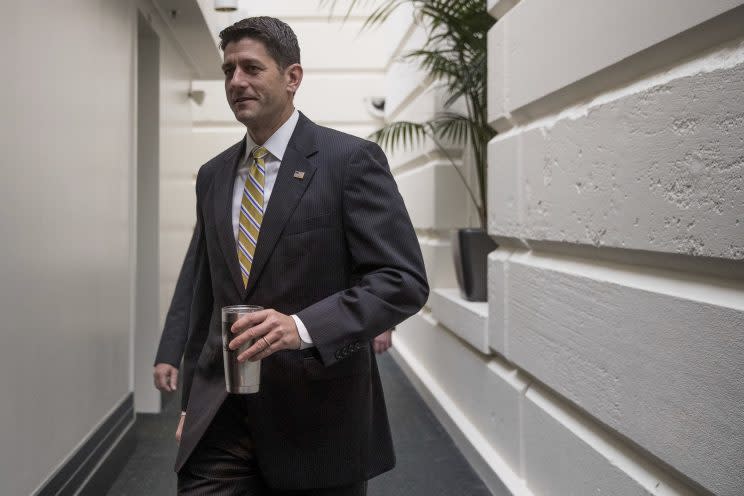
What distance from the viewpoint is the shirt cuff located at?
5.25 feet

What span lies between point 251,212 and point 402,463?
2.43 metres

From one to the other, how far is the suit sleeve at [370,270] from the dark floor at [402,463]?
6.60ft

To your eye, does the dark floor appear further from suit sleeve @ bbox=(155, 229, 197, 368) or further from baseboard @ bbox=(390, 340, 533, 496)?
suit sleeve @ bbox=(155, 229, 197, 368)

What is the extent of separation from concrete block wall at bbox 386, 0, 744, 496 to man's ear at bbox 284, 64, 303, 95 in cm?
88

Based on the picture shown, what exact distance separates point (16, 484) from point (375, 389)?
4.10 feet

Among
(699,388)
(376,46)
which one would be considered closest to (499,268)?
(699,388)

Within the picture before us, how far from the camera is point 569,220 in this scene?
2.51 m

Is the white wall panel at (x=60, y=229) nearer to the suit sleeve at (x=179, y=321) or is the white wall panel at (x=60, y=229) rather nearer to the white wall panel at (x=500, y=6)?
the suit sleeve at (x=179, y=321)

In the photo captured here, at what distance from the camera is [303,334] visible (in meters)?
1.61

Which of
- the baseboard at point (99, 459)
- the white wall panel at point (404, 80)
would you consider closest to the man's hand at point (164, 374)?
the baseboard at point (99, 459)

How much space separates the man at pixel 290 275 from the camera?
1793 mm

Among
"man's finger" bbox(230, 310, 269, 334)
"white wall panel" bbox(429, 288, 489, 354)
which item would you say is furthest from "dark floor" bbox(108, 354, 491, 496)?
"man's finger" bbox(230, 310, 269, 334)

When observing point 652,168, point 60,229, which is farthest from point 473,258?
point 652,168

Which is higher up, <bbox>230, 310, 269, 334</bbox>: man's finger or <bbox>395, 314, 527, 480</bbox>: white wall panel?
<bbox>230, 310, 269, 334</bbox>: man's finger
